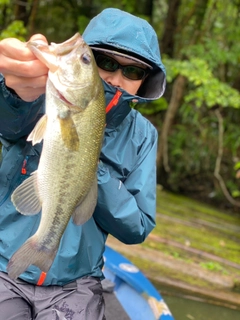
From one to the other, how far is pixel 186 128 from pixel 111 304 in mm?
7525

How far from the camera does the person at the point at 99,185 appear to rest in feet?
7.13

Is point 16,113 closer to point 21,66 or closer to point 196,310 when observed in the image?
point 21,66

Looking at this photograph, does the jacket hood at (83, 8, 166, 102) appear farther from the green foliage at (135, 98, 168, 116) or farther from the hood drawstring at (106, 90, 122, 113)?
the green foliage at (135, 98, 168, 116)

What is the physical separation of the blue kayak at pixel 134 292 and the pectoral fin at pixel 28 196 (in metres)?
1.81

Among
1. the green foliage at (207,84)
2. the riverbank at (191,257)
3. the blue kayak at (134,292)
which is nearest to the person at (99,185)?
the blue kayak at (134,292)

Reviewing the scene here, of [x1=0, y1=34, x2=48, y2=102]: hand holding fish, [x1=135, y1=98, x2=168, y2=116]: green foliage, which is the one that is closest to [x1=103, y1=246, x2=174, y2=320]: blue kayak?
[x1=0, y1=34, x2=48, y2=102]: hand holding fish

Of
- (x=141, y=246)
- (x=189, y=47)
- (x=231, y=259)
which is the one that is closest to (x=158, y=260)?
(x=141, y=246)

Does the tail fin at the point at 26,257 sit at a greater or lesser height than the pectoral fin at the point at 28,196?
lesser

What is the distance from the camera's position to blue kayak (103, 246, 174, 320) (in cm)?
344

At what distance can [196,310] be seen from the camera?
4.52 meters

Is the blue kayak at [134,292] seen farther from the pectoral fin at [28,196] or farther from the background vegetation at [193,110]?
the background vegetation at [193,110]

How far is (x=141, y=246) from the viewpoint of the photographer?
5551mm


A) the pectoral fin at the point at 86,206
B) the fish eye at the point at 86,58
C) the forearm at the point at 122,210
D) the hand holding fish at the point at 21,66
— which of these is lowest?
the forearm at the point at 122,210

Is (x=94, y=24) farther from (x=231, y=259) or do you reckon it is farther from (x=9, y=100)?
(x=231, y=259)
